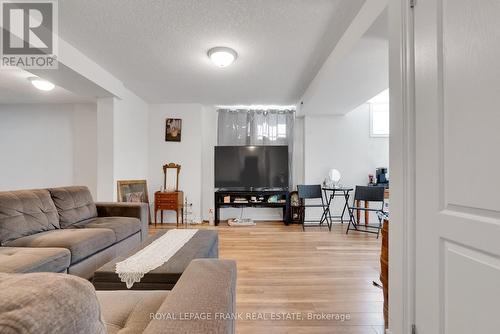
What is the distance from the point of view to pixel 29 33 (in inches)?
83.0

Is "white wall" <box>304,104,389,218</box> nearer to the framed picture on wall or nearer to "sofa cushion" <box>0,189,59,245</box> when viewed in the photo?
the framed picture on wall

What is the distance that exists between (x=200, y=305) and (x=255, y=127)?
4458mm

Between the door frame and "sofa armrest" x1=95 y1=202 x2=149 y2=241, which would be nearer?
the door frame

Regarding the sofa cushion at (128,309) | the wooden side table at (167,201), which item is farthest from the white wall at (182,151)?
the sofa cushion at (128,309)

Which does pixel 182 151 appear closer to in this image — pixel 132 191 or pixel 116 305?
pixel 132 191

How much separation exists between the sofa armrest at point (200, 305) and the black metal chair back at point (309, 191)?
12.0ft

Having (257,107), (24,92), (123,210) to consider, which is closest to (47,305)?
(123,210)

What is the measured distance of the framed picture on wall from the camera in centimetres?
472

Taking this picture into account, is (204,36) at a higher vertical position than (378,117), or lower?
higher

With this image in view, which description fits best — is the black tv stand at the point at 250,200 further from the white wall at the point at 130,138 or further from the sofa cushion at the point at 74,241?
the sofa cushion at the point at 74,241

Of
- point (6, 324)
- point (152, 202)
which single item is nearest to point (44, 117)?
point (152, 202)

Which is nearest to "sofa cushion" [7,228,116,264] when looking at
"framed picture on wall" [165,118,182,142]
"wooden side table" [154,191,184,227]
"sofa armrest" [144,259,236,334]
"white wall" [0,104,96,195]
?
"sofa armrest" [144,259,236,334]

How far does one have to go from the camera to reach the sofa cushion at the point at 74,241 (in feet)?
6.40

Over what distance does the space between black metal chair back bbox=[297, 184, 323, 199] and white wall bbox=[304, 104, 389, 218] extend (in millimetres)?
324
